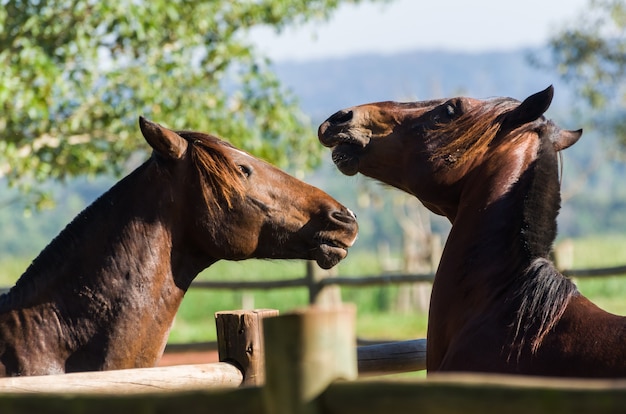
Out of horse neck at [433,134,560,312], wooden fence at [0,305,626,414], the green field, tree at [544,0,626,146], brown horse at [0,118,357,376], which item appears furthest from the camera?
tree at [544,0,626,146]

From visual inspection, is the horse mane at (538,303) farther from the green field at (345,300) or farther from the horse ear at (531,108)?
the green field at (345,300)

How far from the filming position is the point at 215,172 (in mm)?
3918

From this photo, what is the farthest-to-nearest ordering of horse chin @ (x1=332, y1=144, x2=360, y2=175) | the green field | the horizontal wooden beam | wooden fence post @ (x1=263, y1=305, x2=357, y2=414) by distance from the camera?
the green field < horse chin @ (x1=332, y1=144, x2=360, y2=175) < the horizontal wooden beam < wooden fence post @ (x1=263, y1=305, x2=357, y2=414)

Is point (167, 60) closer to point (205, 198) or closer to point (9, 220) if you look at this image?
point (205, 198)

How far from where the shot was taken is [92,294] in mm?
3705

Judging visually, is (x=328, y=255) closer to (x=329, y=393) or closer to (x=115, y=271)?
(x=115, y=271)

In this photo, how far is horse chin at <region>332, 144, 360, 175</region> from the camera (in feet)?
14.3

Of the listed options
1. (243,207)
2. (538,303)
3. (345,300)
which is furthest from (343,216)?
(345,300)

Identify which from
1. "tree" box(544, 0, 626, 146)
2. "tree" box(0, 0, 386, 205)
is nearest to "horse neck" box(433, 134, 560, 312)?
"tree" box(0, 0, 386, 205)

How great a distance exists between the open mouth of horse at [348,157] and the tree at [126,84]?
4.47 metres

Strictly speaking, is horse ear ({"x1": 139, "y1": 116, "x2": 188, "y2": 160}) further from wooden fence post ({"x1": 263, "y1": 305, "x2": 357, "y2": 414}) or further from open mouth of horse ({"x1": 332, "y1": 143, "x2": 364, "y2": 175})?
wooden fence post ({"x1": 263, "y1": 305, "x2": 357, "y2": 414})

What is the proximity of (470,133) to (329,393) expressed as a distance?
7.22 feet

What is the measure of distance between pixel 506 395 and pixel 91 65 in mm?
8653

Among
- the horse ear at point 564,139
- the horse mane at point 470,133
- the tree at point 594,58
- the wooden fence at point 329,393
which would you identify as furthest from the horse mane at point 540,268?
the tree at point 594,58
